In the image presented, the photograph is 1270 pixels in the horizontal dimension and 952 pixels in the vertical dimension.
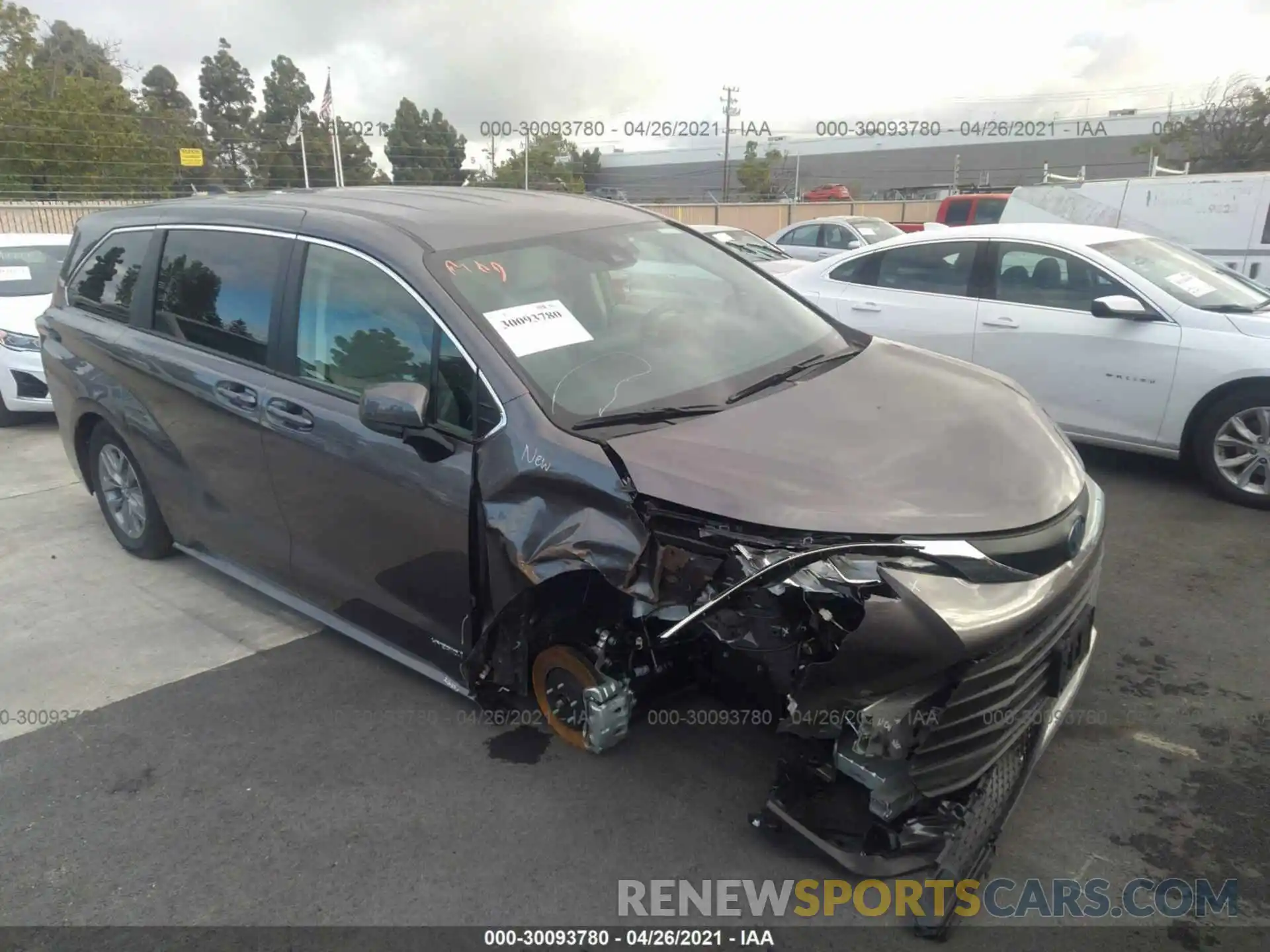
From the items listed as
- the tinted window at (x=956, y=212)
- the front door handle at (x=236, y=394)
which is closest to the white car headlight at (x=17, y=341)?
the front door handle at (x=236, y=394)

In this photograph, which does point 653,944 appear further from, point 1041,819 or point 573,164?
point 573,164

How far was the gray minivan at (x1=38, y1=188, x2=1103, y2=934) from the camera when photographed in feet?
7.83

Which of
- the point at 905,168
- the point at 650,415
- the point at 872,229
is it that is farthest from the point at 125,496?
the point at 905,168

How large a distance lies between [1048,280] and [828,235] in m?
10.6

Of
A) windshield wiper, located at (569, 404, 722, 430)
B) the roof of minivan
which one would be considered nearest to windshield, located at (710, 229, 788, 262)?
the roof of minivan

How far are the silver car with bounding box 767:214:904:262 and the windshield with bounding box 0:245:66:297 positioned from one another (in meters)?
10.9

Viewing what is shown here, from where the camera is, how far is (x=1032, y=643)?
246 cm

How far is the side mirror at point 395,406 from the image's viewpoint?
2.83 meters

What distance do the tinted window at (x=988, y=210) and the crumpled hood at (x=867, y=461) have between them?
1508cm

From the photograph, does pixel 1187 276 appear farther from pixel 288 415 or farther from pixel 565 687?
pixel 288 415

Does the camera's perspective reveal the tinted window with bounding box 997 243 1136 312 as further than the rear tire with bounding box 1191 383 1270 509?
Yes

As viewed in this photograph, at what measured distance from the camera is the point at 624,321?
10.8 ft

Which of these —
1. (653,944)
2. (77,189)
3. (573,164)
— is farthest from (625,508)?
(573,164)

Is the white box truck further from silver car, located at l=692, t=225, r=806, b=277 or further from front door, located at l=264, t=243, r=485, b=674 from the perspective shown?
front door, located at l=264, t=243, r=485, b=674
